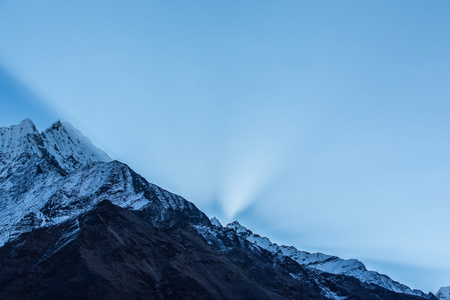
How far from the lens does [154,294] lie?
95.2m

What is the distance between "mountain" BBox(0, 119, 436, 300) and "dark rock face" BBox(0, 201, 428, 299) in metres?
0.26

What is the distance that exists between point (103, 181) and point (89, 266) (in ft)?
269

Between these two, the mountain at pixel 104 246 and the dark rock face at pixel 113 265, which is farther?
the mountain at pixel 104 246

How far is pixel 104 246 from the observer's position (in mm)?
106312

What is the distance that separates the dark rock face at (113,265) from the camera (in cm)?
8944

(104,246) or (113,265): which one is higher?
(104,246)

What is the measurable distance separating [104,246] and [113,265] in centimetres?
892

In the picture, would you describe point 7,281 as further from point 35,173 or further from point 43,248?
point 35,173

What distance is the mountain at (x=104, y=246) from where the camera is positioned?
92500 mm

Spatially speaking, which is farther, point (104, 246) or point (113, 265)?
point (104, 246)

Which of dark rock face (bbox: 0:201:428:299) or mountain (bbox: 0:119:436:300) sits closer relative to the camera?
dark rock face (bbox: 0:201:428:299)

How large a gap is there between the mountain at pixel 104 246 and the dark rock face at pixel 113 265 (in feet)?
0.85

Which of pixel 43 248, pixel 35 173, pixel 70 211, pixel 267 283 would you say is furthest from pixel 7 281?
pixel 267 283

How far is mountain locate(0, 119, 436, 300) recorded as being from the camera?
92.5m
